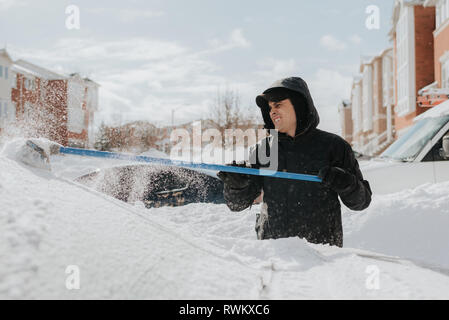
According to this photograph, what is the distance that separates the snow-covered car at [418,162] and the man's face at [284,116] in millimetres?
3355

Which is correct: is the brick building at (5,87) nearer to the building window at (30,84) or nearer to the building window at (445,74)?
the building window at (30,84)

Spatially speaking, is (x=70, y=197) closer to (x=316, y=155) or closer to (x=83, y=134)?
(x=316, y=155)

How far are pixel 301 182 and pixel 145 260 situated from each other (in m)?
1.63

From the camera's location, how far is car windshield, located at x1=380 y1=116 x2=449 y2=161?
218 inches

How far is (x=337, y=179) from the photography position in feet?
7.89

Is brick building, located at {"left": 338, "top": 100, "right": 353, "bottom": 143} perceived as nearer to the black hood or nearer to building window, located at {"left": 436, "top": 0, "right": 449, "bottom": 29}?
building window, located at {"left": 436, "top": 0, "right": 449, "bottom": 29}

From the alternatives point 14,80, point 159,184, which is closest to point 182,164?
point 159,184

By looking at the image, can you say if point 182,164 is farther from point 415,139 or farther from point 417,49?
point 417,49

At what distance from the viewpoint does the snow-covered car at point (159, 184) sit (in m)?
5.41

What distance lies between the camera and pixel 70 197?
54.9 inches

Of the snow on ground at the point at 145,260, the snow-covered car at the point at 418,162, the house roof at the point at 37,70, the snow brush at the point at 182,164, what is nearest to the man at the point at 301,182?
the snow brush at the point at 182,164

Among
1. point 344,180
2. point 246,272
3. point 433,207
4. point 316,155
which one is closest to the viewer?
point 246,272

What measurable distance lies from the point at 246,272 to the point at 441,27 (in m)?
20.2

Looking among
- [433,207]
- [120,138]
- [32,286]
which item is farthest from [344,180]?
[120,138]
